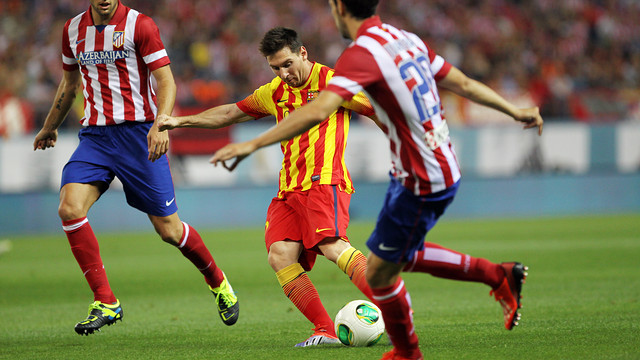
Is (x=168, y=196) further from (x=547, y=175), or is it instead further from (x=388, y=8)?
(x=388, y=8)

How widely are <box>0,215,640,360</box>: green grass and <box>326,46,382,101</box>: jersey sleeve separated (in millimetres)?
1817

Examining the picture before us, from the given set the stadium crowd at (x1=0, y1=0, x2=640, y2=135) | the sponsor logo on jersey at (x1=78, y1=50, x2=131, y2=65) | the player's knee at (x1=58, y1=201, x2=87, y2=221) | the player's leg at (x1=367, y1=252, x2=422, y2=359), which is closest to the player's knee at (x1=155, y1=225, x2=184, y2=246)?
the player's knee at (x1=58, y1=201, x2=87, y2=221)

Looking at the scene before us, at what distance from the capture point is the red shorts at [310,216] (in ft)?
18.6

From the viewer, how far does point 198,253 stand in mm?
6547

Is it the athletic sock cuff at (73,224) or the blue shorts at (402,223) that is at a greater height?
the blue shorts at (402,223)

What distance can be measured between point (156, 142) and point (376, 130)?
13.2 m

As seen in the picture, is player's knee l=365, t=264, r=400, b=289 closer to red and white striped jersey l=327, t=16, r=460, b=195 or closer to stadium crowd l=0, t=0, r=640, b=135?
red and white striped jersey l=327, t=16, r=460, b=195

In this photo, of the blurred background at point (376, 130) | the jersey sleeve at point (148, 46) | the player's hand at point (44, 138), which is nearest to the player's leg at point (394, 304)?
the jersey sleeve at point (148, 46)

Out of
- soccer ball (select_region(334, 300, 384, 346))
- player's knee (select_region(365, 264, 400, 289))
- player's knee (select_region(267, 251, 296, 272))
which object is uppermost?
player's knee (select_region(365, 264, 400, 289))

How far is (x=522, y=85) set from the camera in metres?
20.2

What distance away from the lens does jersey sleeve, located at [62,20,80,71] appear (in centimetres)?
629

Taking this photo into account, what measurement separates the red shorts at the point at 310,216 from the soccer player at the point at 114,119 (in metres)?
0.96

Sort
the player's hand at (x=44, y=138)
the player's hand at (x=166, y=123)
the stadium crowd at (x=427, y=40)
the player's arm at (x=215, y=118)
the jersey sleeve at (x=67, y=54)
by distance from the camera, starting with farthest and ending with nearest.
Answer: the stadium crowd at (x=427, y=40), the player's hand at (x=44, y=138), the jersey sleeve at (x=67, y=54), the player's arm at (x=215, y=118), the player's hand at (x=166, y=123)

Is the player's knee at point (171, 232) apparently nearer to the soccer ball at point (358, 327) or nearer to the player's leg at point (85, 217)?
the player's leg at point (85, 217)
